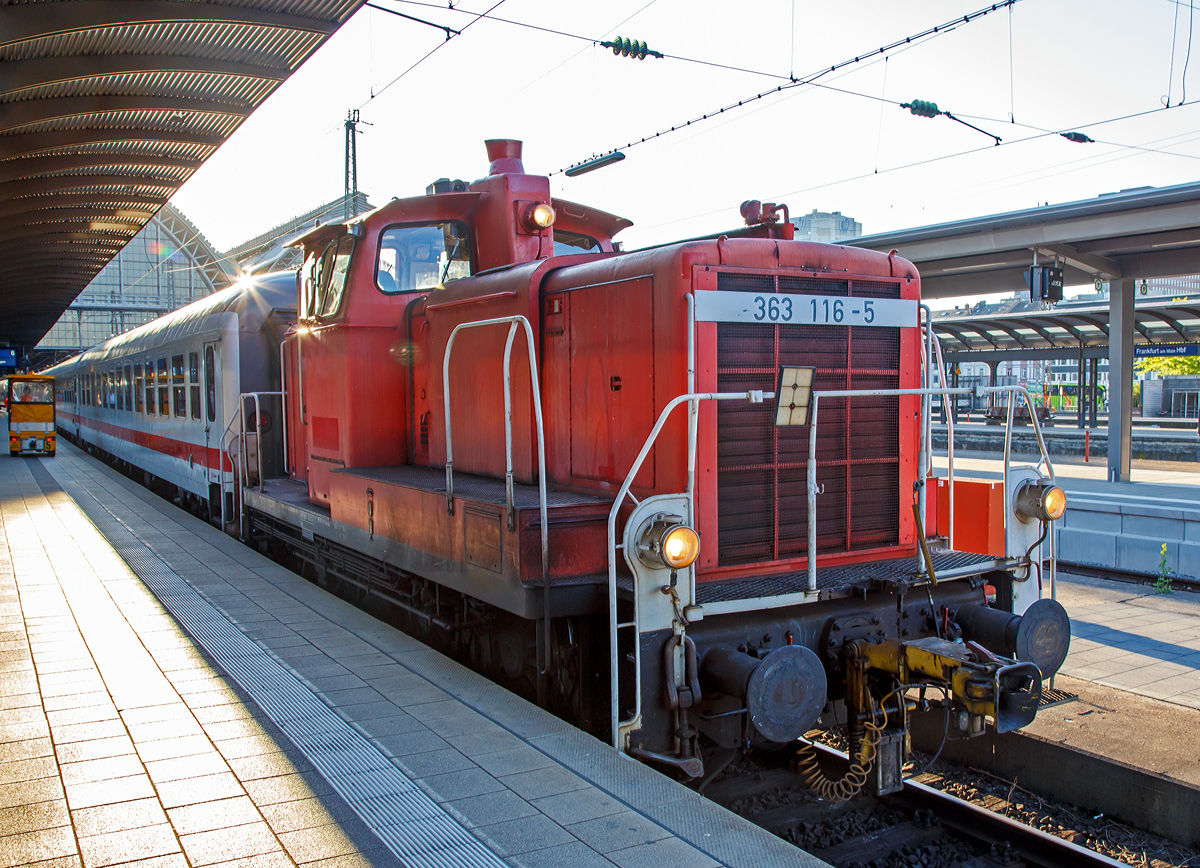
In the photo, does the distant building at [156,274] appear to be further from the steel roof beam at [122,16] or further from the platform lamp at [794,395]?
the platform lamp at [794,395]

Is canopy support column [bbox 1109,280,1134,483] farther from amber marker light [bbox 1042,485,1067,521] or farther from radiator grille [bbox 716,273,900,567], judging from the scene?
radiator grille [bbox 716,273,900,567]

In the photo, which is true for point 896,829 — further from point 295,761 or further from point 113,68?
point 113,68

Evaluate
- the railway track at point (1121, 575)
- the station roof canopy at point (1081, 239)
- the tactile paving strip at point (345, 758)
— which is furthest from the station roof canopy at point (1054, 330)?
the tactile paving strip at point (345, 758)

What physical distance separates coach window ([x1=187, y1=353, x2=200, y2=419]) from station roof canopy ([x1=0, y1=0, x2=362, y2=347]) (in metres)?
2.43

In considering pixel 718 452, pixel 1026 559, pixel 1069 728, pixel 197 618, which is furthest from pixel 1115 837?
pixel 197 618

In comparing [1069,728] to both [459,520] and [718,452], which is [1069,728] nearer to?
[718,452]

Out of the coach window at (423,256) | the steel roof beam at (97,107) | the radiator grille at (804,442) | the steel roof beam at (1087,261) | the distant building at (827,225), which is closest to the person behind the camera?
the radiator grille at (804,442)

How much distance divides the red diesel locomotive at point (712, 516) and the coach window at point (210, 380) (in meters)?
5.82

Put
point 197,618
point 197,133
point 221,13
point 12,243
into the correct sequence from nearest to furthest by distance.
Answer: point 197,618 → point 221,13 → point 197,133 → point 12,243

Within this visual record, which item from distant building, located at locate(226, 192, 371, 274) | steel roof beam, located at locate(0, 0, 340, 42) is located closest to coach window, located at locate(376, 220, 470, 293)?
steel roof beam, located at locate(0, 0, 340, 42)

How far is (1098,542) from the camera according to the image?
918cm

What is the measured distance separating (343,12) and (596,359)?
4.48 meters

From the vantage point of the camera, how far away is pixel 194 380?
11.7 metres

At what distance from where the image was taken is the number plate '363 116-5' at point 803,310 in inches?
157
